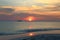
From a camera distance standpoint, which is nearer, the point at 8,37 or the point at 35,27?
the point at 8,37

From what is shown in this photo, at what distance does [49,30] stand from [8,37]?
3992 mm

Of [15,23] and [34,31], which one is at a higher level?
[15,23]

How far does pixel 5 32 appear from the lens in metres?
15.9

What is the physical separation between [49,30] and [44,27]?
0.82 metres

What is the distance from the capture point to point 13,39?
45.7 feet

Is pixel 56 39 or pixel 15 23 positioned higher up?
pixel 15 23

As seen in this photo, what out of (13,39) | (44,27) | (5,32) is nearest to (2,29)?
(5,32)

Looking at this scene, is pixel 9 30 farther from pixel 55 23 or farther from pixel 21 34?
pixel 55 23

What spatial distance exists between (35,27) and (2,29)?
2464 millimetres

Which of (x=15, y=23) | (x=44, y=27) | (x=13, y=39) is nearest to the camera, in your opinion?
(x=13, y=39)

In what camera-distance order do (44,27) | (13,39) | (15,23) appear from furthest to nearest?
(44,27), (15,23), (13,39)

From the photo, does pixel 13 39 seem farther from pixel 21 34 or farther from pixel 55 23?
pixel 55 23

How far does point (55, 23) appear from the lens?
51.6 ft

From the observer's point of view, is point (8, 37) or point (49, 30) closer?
point (8, 37)
